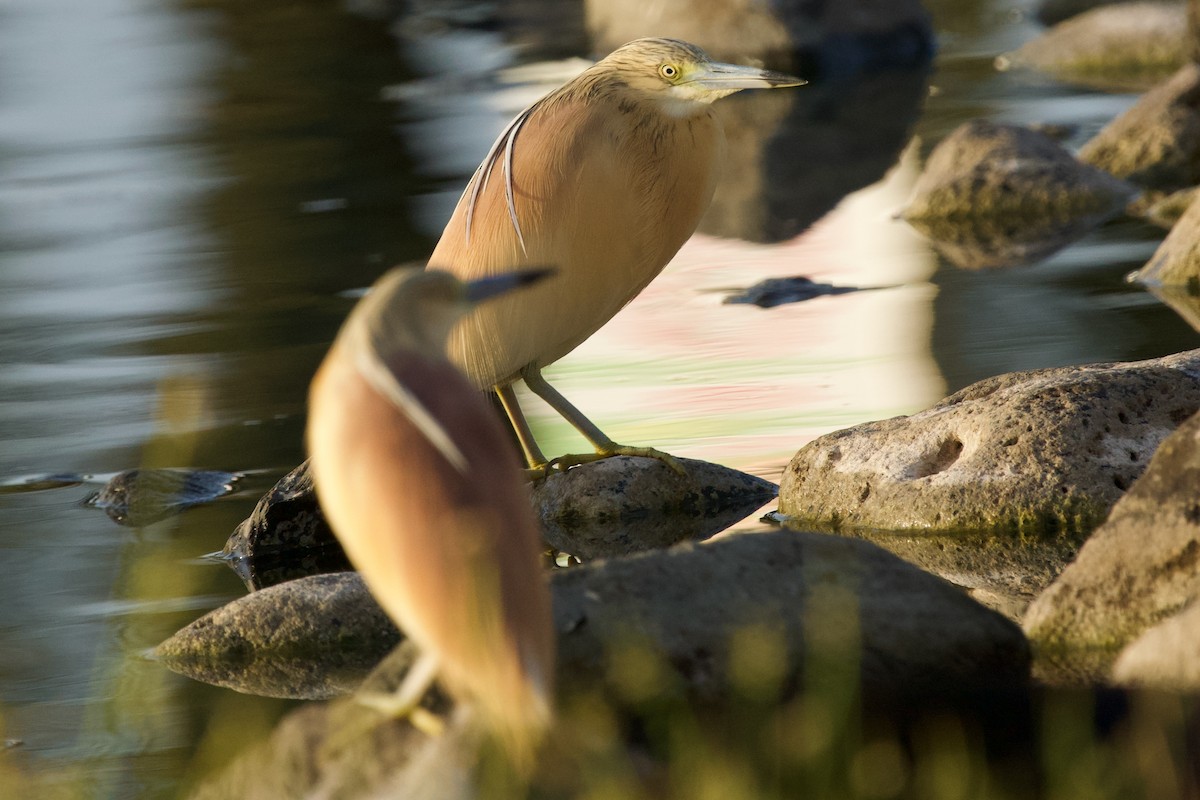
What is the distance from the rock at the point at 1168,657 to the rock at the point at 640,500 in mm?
1881

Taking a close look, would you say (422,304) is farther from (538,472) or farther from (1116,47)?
(1116,47)

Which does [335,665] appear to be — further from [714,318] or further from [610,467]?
[714,318]

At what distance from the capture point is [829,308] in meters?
7.40

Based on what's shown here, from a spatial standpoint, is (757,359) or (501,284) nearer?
(501,284)

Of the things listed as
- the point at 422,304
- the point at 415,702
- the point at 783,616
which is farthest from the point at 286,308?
the point at 422,304

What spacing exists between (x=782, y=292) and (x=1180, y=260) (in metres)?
1.64

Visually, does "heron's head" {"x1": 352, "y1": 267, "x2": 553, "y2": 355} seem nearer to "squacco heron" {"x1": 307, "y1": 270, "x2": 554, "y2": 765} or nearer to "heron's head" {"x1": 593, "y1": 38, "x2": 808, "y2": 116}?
"squacco heron" {"x1": 307, "y1": 270, "x2": 554, "y2": 765}

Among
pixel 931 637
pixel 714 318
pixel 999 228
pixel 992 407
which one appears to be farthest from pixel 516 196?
pixel 999 228

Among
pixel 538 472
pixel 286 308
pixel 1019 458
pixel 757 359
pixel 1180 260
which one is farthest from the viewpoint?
pixel 286 308

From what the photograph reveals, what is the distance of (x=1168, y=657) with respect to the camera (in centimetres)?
327

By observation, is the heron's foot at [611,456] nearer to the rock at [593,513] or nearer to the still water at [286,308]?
the rock at [593,513]

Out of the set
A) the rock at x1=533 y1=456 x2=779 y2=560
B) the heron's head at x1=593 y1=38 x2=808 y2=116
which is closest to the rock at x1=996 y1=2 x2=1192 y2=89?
the rock at x1=533 y1=456 x2=779 y2=560

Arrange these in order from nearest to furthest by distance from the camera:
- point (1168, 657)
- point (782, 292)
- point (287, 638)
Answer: point (1168, 657) < point (287, 638) < point (782, 292)

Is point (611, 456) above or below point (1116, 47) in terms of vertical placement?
above
